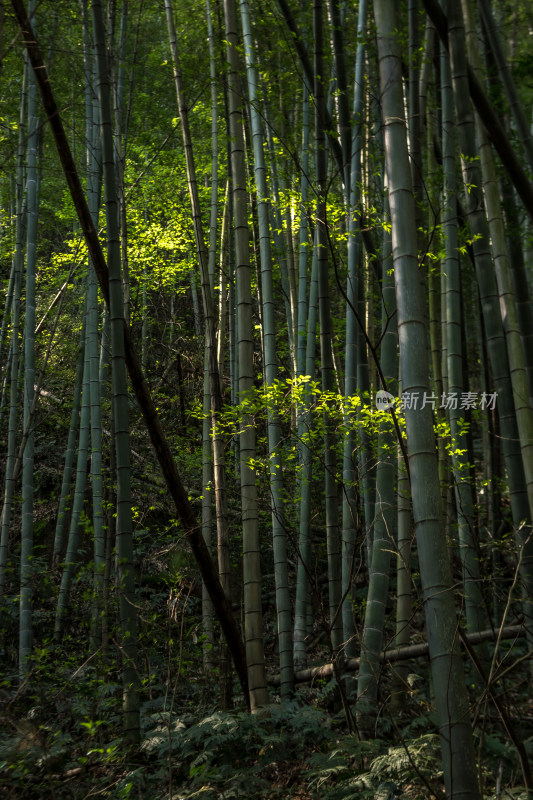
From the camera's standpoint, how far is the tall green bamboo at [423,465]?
1.67m

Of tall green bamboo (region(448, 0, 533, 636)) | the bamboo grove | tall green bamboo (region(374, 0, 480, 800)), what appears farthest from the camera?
tall green bamboo (region(448, 0, 533, 636))

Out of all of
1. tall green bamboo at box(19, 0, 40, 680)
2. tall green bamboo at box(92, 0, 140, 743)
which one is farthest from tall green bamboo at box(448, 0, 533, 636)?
tall green bamboo at box(19, 0, 40, 680)

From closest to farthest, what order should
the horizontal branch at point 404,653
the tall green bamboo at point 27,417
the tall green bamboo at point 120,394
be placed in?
the tall green bamboo at point 120,394 < the horizontal branch at point 404,653 < the tall green bamboo at point 27,417

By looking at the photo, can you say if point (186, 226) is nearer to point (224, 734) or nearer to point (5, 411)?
point (5, 411)

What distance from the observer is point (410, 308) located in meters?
1.91

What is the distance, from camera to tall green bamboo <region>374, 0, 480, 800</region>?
5.49 ft

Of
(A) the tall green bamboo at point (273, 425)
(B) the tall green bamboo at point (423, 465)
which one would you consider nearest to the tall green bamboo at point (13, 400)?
(A) the tall green bamboo at point (273, 425)

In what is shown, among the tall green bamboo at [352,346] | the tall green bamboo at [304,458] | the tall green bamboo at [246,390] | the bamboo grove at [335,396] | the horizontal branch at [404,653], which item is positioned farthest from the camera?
the tall green bamboo at [304,458]

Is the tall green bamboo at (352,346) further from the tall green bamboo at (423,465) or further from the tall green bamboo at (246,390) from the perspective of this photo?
the tall green bamboo at (423,465)

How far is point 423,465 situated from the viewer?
1827mm

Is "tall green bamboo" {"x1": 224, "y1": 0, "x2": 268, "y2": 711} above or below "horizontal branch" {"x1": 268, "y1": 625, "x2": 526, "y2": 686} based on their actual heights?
above

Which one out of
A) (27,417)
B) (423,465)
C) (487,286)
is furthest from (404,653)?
(27,417)

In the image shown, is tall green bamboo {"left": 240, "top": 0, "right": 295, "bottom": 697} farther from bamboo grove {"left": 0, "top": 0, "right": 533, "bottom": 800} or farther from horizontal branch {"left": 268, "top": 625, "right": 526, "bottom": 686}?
horizontal branch {"left": 268, "top": 625, "right": 526, "bottom": 686}

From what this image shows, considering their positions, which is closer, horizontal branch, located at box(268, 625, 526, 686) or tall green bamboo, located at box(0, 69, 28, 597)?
horizontal branch, located at box(268, 625, 526, 686)
